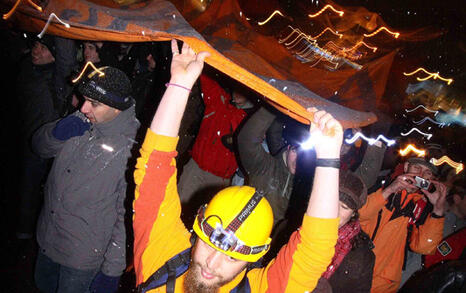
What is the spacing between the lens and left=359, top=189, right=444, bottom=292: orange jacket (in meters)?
4.07

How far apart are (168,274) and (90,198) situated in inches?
55.0

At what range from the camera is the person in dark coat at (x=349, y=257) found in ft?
10.3

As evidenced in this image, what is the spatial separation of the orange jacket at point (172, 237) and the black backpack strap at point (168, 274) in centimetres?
4

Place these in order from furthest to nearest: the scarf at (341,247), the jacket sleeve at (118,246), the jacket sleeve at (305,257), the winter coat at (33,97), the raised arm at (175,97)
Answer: the winter coat at (33,97)
the scarf at (341,247)
the jacket sleeve at (118,246)
the raised arm at (175,97)
the jacket sleeve at (305,257)

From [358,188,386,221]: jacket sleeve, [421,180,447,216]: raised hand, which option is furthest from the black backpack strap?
[421,180,447,216]: raised hand

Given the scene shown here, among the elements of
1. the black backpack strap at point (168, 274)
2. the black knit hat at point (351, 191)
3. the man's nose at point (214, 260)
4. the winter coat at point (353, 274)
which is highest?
the black knit hat at point (351, 191)

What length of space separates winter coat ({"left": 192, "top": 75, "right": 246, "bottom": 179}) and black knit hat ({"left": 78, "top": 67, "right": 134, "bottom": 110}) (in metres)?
2.07

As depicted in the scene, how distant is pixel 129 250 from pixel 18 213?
2004 mm

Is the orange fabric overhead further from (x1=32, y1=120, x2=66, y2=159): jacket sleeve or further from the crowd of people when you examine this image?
(x1=32, y1=120, x2=66, y2=159): jacket sleeve

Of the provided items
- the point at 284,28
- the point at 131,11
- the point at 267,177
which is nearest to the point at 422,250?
the point at 267,177

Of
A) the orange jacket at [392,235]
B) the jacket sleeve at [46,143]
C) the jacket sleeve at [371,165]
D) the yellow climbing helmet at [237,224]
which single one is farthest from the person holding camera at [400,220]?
the jacket sleeve at [46,143]

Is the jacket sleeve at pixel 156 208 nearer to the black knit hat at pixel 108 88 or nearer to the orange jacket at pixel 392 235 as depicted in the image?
the black knit hat at pixel 108 88

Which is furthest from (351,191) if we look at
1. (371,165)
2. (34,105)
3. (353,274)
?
(34,105)

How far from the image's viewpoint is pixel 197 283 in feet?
6.42
